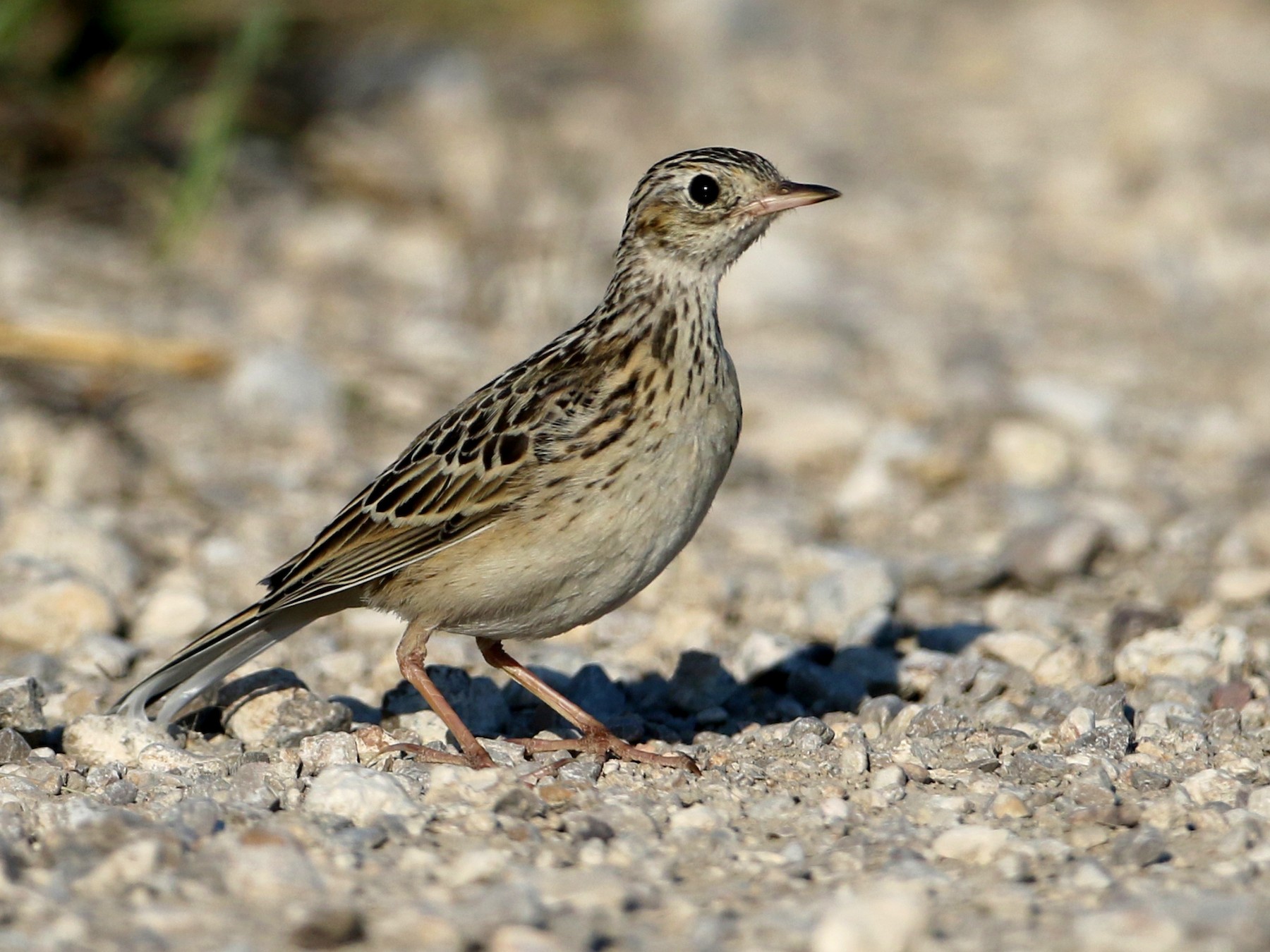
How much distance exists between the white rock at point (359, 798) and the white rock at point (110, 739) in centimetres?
78

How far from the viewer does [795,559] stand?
23.9 feet

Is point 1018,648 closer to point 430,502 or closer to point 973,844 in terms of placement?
point 973,844

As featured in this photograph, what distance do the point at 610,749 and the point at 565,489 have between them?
0.82m

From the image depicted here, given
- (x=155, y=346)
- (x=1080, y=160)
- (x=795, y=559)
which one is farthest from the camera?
(x=1080, y=160)

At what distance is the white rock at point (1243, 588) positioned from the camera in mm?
6973

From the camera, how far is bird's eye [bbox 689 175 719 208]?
5695mm

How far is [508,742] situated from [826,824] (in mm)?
1250

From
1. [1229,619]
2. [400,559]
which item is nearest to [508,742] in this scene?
[400,559]

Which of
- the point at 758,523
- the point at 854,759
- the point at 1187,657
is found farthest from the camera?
the point at 758,523

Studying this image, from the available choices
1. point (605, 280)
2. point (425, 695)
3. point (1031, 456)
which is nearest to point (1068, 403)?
point (1031, 456)

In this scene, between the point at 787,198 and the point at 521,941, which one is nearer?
the point at 521,941

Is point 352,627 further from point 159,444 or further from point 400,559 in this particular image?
point 159,444

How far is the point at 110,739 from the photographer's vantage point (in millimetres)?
5184

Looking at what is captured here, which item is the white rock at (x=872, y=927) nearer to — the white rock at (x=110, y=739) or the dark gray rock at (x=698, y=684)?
the dark gray rock at (x=698, y=684)
